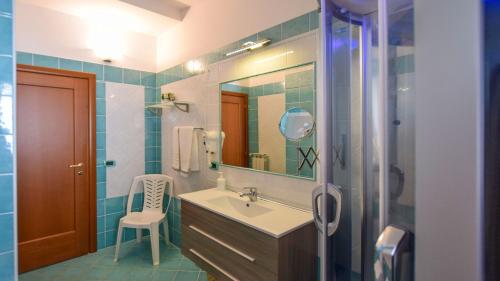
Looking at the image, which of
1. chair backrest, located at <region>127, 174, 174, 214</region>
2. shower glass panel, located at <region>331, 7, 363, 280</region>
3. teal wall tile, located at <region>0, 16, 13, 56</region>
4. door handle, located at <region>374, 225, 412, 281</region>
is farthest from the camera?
chair backrest, located at <region>127, 174, 174, 214</region>

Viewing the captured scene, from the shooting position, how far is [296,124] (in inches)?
64.0

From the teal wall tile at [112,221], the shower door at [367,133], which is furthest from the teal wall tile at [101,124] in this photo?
the shower door at [367,133]

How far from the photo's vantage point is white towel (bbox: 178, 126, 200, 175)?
2.41 metres

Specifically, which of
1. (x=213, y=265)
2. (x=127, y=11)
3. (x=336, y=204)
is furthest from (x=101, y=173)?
(x=336, y=204)

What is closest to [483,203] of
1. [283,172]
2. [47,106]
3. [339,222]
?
Result: [339,222]

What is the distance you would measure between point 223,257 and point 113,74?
2406 millimetres

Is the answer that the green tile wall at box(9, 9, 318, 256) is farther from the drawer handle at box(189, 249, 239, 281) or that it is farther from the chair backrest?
the drawer handle at box(189, 249, 239, 281)

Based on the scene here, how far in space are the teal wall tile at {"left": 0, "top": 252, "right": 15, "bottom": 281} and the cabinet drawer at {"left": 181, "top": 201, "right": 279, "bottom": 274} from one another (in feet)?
3.10

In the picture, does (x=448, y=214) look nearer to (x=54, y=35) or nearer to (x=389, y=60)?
(x=389, y=60)

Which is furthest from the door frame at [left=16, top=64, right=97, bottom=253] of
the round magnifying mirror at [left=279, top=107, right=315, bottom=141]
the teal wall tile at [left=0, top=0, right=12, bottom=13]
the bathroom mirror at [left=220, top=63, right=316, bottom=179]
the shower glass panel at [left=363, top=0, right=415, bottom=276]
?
the shower glass panel at [left=363, top=0, right=415, bottom=276]

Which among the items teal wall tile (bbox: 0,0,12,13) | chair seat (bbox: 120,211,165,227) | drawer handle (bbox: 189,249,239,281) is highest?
teal wall tile (bbox: 0,0,12,13)

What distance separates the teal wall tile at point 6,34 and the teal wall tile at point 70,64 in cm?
186

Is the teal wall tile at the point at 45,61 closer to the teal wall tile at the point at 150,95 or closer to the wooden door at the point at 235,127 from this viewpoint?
the teal wall tile at the point at 150,95

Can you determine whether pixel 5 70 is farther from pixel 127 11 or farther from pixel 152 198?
pixel 152 198
